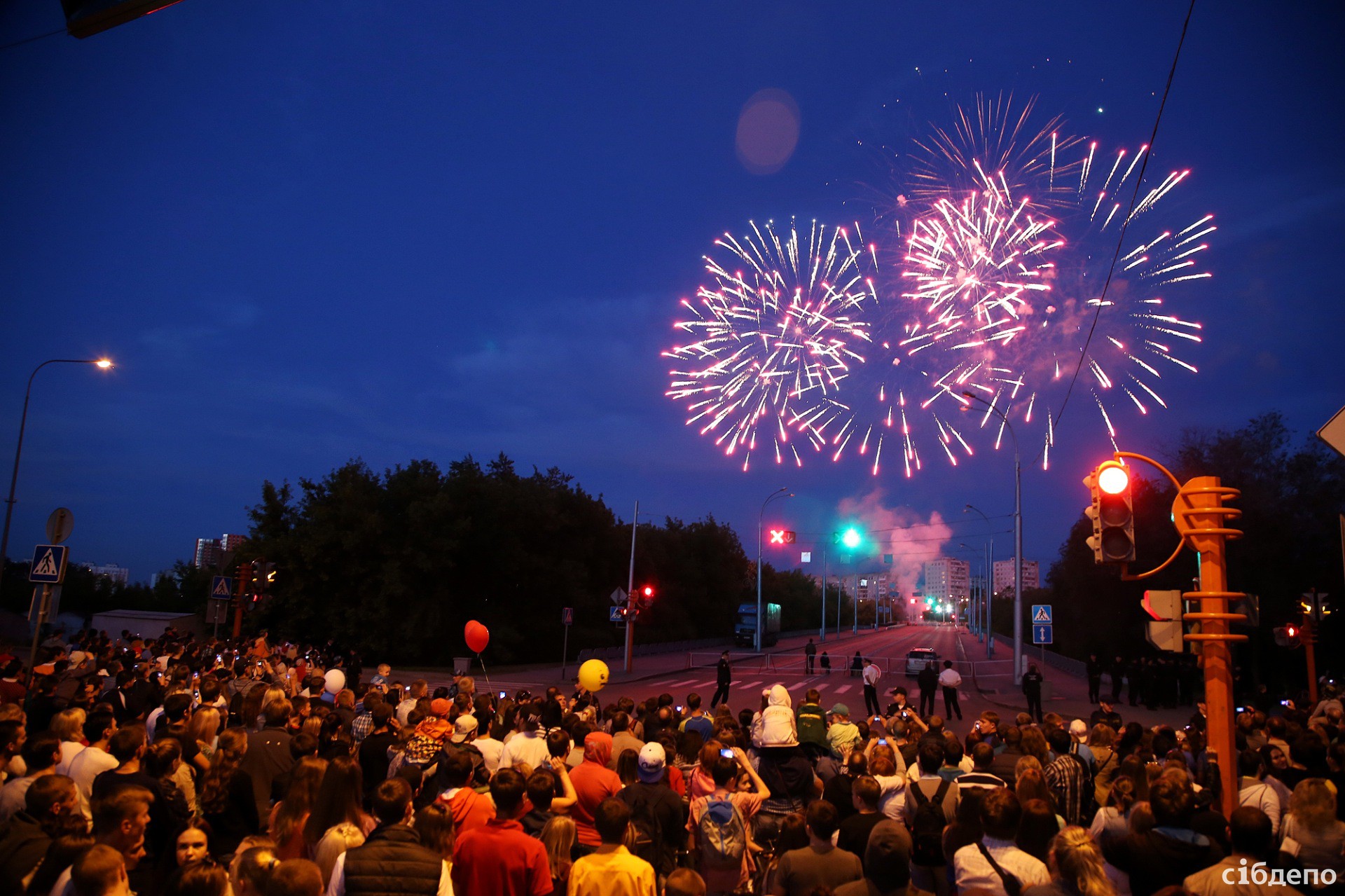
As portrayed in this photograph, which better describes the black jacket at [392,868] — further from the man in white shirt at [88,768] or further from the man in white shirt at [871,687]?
the man in white shirt at [871,687]

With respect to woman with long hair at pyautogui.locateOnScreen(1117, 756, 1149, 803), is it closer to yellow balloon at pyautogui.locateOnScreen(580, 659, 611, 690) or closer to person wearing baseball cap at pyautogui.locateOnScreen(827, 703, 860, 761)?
person wearing baseball cap at pyautogui.locateOnScreen(827, 703, 860, 761)

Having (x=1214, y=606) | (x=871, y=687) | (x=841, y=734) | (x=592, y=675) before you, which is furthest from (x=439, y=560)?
(x=1214, y=606)

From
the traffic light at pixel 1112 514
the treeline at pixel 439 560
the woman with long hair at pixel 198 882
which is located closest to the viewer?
the woman with long hair at pixel 198 882

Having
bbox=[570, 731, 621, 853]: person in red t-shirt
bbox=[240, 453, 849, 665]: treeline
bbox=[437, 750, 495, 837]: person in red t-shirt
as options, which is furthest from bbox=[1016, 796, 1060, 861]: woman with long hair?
bbox=[240, 453, 849, 665]: treeline

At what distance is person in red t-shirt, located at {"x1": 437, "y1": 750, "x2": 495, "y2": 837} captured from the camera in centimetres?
521

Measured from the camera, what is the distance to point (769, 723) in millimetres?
7328

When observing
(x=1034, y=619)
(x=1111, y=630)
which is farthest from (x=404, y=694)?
(x=1111, y=630)

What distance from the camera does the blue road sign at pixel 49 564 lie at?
12.4 metres

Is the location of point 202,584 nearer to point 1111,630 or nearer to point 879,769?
point 1111,630

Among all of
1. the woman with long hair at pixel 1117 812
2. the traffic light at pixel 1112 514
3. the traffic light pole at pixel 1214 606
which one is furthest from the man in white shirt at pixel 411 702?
the traffic light pole at pixel 1214 606

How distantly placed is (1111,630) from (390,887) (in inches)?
1656

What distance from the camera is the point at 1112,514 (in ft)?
24.8

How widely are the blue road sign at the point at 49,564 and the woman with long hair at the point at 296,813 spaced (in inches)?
401

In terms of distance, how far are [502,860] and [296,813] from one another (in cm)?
130
